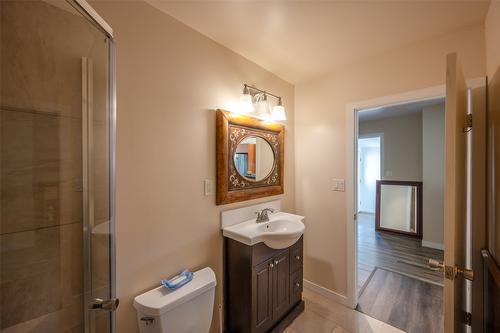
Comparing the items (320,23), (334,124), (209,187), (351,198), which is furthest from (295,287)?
(320,23)

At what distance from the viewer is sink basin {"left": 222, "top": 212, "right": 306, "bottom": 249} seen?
4.70ft

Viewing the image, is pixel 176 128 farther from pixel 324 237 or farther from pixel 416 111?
pixel 416 111

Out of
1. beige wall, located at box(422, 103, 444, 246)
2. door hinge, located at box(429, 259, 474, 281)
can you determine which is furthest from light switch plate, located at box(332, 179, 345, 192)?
beige wall, located at box(422, 103, 444, 246)

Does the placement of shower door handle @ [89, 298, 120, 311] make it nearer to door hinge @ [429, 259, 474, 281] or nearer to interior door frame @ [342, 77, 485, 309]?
door hinge @ [429, 259, 474, 281]

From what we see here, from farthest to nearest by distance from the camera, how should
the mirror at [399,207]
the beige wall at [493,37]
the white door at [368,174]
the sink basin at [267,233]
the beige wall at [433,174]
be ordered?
the white door at [368,174] < the mirror at [399,207] < the beige wall at [433,174] < the sink basin at [267,233] < the beige wall at [493,37]

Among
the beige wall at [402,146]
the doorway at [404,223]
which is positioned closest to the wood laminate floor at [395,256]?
the doorway at [404,223]

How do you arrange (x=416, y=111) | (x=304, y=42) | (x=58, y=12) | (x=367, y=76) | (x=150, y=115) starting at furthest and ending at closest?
(x=416, y=111) → (x=367, y=76) → (x=304, y=42) → (x=150, y=115) → (x=58, y=12)

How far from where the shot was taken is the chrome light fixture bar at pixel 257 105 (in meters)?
1.69

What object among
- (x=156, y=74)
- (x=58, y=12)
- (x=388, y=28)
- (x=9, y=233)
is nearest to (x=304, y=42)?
(x=388, y=28)

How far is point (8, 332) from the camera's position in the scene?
750 mm

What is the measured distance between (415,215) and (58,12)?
5080 millimetres

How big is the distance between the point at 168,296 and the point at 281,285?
0.96 metres

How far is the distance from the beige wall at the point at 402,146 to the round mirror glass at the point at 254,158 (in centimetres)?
334

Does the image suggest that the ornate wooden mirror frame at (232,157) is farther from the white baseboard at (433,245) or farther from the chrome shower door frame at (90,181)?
the white baseboard at (433,245)
